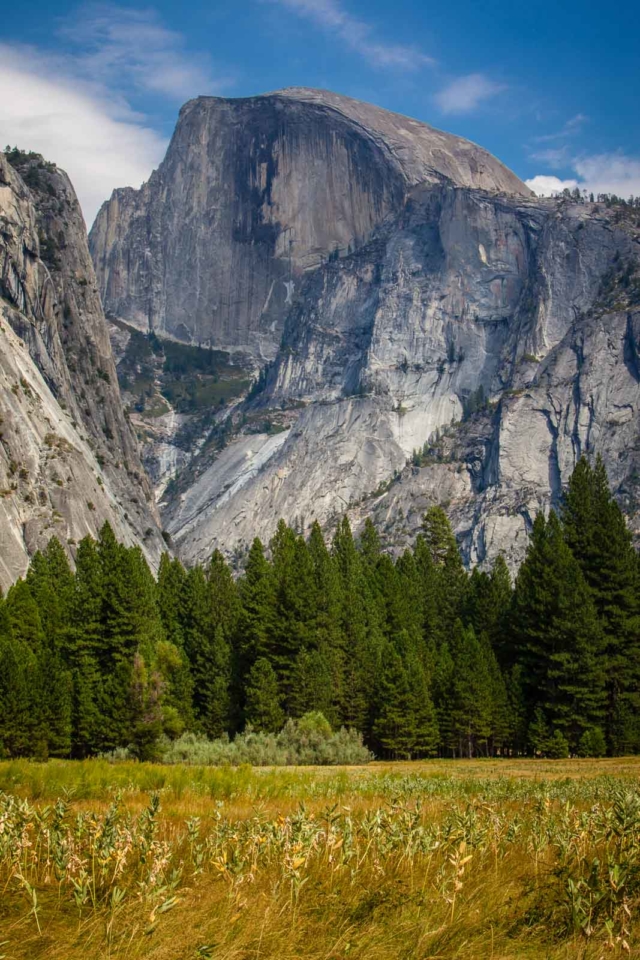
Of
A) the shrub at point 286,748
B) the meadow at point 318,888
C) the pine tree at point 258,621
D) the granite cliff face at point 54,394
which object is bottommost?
the shrub at point 286,748

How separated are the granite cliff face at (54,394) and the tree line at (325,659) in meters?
29.1

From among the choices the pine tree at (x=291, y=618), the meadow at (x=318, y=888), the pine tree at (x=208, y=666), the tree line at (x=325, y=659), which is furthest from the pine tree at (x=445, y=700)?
the meadow at (x=318, y=888)

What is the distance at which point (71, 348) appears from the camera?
6043 inches

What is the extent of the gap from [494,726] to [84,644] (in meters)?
26.7

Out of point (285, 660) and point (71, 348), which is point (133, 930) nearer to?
point (285, 660)

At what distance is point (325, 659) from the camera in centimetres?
6341

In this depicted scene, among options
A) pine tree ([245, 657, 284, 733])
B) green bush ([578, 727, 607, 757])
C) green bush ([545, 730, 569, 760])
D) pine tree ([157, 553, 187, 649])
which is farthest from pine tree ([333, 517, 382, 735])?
green bush ([578, 727, 607, 757])

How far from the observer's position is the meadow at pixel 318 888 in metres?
7.16

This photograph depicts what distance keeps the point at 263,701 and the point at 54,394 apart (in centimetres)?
8345

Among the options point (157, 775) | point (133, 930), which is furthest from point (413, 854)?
point (157, 775)

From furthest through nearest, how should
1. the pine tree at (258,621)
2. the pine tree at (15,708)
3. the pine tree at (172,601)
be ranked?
1. the pine tree at (172,601)
2. the pine tree at (258,621)
3. the pine tree at (15,708)

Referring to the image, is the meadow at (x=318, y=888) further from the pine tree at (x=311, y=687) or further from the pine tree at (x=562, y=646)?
the pine tree at (x=311, y=687)

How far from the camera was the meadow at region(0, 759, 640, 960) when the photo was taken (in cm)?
716

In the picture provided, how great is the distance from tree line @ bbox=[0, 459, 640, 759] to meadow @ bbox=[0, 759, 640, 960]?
35.8 m
